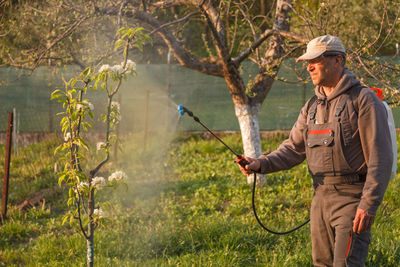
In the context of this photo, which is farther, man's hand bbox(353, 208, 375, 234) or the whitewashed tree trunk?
the whitewashed tree trunk

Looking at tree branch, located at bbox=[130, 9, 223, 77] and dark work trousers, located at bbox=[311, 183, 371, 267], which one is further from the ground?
tree branch, located at bbox=[130, 9, 223, 77]

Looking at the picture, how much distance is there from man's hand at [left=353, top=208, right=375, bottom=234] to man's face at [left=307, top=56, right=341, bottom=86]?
899 mm

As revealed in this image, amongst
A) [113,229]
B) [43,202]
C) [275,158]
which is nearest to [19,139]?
[43,202]

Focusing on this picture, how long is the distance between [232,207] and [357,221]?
390 centimetres

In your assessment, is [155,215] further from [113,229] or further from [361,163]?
[361,163]

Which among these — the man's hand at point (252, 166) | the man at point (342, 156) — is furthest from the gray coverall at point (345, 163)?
the man's hand at point (252, 166)

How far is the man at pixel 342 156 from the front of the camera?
302 cm

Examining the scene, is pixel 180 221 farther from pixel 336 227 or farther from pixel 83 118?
pixel 336 227

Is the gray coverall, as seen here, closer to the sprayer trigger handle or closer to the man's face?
the man's face

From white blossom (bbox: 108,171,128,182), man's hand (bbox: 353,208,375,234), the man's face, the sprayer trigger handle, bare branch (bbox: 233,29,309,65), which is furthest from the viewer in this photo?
bare branch (bbox: 233,29,309,65)

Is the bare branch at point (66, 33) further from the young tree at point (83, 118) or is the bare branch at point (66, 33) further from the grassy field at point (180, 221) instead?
the young tree at point (83, 118)

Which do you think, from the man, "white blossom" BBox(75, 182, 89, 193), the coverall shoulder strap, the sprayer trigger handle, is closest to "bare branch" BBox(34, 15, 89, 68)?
"white blossom" BBox(75, 182, 89, 193)

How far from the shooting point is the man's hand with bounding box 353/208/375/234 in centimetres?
299

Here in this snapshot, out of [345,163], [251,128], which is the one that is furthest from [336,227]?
[251,128]
